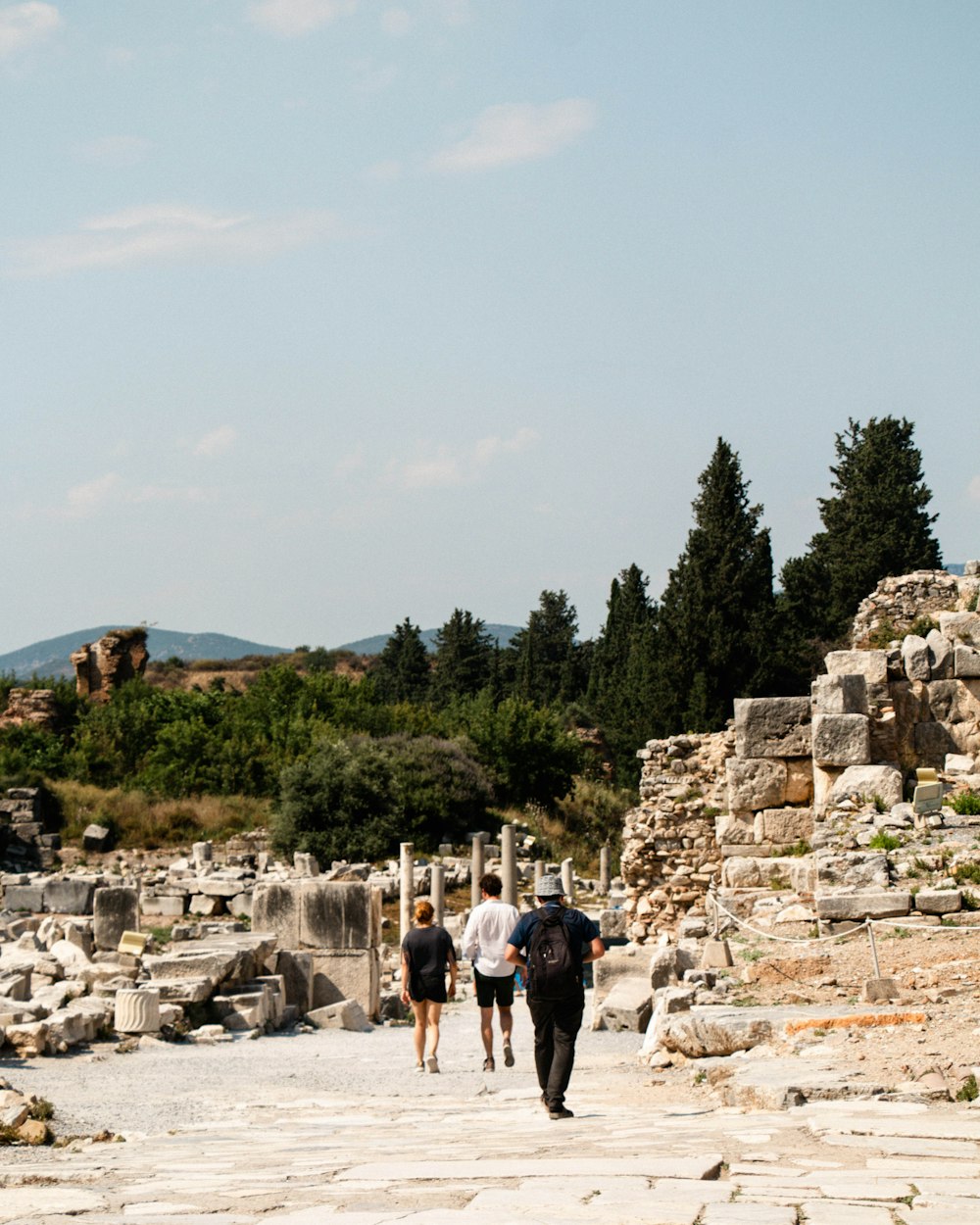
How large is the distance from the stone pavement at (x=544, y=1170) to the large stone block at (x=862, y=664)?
868cm

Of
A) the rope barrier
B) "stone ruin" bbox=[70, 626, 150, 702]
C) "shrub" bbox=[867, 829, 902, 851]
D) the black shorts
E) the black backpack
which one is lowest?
the black shorts

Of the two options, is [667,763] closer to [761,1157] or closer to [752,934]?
[752,934]

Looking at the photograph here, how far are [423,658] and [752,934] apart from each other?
58.4 m

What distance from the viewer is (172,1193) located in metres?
5.13

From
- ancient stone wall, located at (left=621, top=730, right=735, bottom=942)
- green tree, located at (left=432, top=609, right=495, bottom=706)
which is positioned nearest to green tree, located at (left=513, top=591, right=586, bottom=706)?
green tree, located at (left=432, top=609, right=495, bottom=706)

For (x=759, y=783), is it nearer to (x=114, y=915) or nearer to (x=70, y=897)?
(x=114, y=915)

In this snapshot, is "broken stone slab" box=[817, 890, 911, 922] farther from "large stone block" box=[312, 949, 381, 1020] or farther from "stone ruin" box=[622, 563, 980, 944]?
"large stone block" box=[312, 949, 381, 1020]

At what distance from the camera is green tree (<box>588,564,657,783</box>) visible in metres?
39.5

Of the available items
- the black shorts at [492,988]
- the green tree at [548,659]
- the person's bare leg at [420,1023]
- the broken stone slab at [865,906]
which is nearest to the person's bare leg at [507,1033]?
the black shorts at [492,988]

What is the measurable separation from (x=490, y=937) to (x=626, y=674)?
37.6 metres

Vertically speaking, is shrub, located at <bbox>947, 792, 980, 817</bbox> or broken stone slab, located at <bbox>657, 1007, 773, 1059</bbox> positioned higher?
shrub, located at <bbox>947, 792, 980, 817</bbox>

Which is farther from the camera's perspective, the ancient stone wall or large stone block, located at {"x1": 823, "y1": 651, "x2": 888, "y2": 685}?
the ancient stone wall

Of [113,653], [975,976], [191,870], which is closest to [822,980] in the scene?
[975,976]

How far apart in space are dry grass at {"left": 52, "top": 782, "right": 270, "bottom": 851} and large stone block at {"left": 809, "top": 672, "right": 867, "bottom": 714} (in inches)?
959
